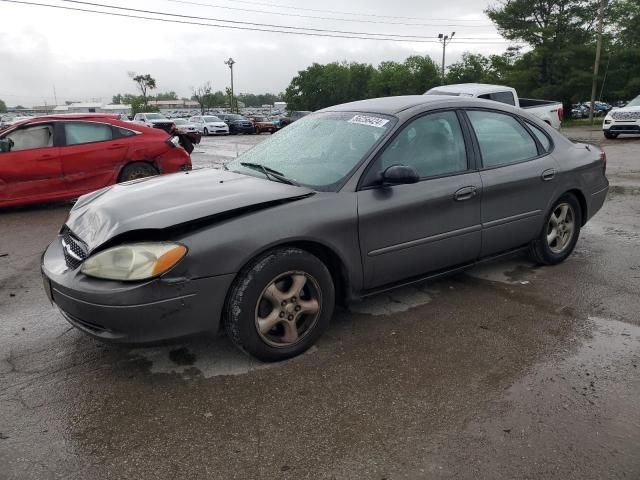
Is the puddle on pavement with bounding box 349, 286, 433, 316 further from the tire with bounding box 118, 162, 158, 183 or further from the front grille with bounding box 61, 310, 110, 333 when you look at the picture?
the tire with bounding box 118, 162, 158, 183

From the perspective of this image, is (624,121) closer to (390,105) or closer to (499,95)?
(499,95)

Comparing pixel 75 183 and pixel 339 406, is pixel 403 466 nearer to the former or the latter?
pixel 339 406

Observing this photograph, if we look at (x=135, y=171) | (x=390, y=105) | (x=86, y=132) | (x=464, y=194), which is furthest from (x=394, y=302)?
(x=86, y=132)

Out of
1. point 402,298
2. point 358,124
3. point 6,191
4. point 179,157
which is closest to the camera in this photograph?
point 358,124

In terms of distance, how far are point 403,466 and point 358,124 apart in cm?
233

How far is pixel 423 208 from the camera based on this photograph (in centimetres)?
354

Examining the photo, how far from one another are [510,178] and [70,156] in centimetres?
629

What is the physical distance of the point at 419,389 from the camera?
278 cm

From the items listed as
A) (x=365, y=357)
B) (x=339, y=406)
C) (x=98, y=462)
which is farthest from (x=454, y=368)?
(x=98, y=462)

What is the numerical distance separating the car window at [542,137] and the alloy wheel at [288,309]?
256 cm

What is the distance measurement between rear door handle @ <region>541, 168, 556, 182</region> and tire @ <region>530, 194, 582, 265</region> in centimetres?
28

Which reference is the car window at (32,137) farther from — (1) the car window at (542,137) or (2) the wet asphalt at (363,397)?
(1) the car window at (542,137)

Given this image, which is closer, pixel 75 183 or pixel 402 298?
pixel 402 298

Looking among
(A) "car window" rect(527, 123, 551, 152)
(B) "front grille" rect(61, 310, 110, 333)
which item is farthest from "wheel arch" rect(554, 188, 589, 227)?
(B) "front grille" rect(61, 310, 110, 333)
